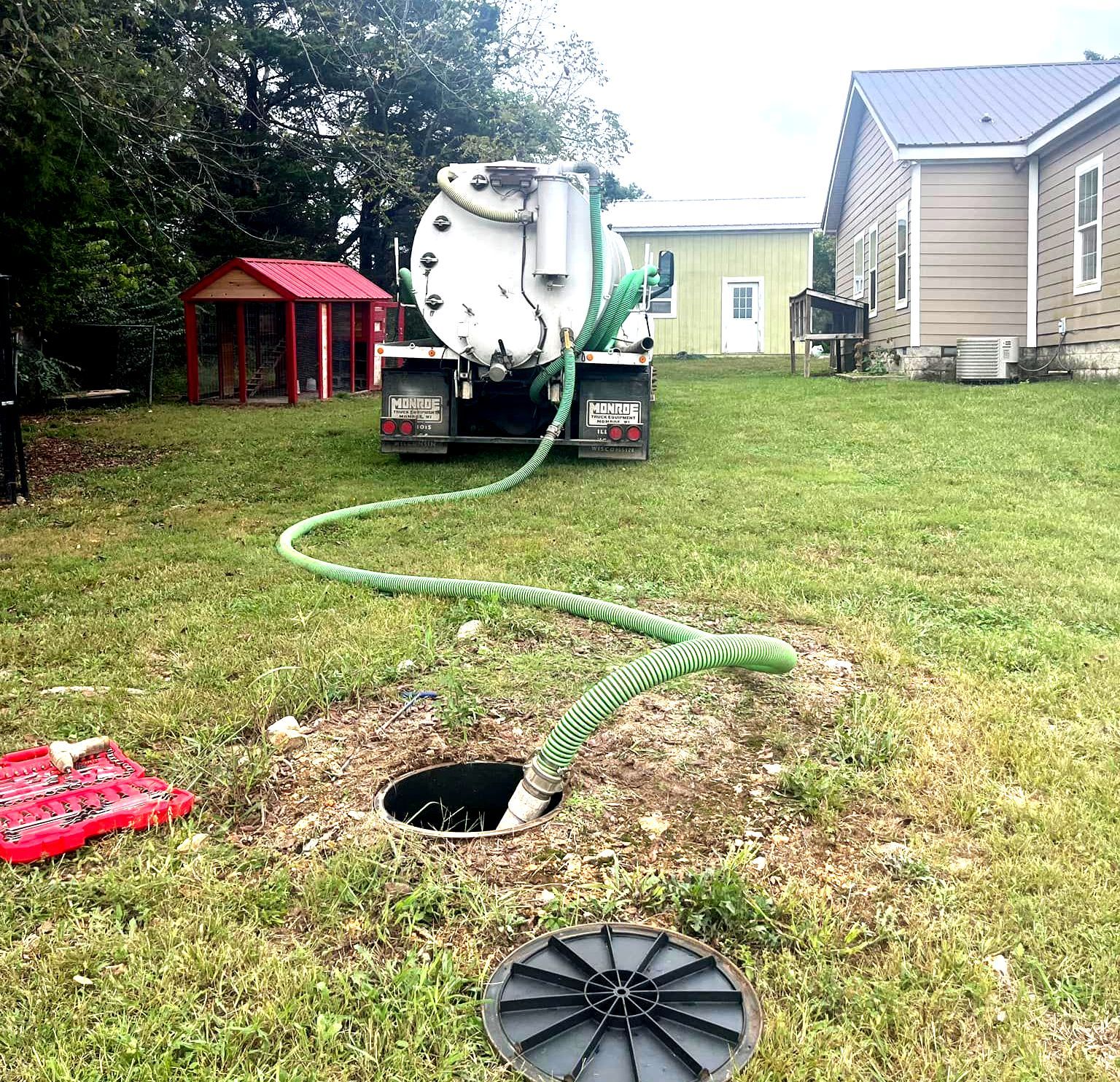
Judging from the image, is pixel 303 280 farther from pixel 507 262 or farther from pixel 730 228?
pixel 730 228

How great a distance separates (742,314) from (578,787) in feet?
81.1

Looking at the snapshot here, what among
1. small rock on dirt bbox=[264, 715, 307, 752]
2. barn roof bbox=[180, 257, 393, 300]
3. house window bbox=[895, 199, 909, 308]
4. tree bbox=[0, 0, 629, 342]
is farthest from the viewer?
house window bbox=[895, 199, 909, 308]

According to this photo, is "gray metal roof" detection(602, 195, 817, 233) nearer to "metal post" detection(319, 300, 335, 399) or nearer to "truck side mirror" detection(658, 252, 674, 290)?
"metal post" detection(319, 300, 335, 399)

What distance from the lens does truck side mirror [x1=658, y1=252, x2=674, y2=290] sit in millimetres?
10531

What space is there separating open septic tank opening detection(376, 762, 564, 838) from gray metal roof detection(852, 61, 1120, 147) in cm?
1458

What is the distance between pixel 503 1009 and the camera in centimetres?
204

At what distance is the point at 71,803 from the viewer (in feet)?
8.83

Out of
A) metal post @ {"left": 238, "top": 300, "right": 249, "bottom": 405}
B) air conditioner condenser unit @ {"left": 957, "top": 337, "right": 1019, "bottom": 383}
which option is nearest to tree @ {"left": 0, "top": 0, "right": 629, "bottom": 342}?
metal post @ {"left": 238, "top": 300, "right": 249, "bottom": 405}

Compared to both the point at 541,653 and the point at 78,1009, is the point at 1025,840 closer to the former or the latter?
the point at 541,653

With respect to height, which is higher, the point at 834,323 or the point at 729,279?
the point at 729,279

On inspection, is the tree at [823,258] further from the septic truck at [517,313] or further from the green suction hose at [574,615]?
the green suction hose at [574,615]

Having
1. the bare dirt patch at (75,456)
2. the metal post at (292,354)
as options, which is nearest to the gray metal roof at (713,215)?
the metal post at (292,354)

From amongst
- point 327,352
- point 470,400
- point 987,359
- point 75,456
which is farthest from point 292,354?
point 987,359

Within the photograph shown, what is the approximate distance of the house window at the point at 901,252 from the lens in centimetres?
1666
